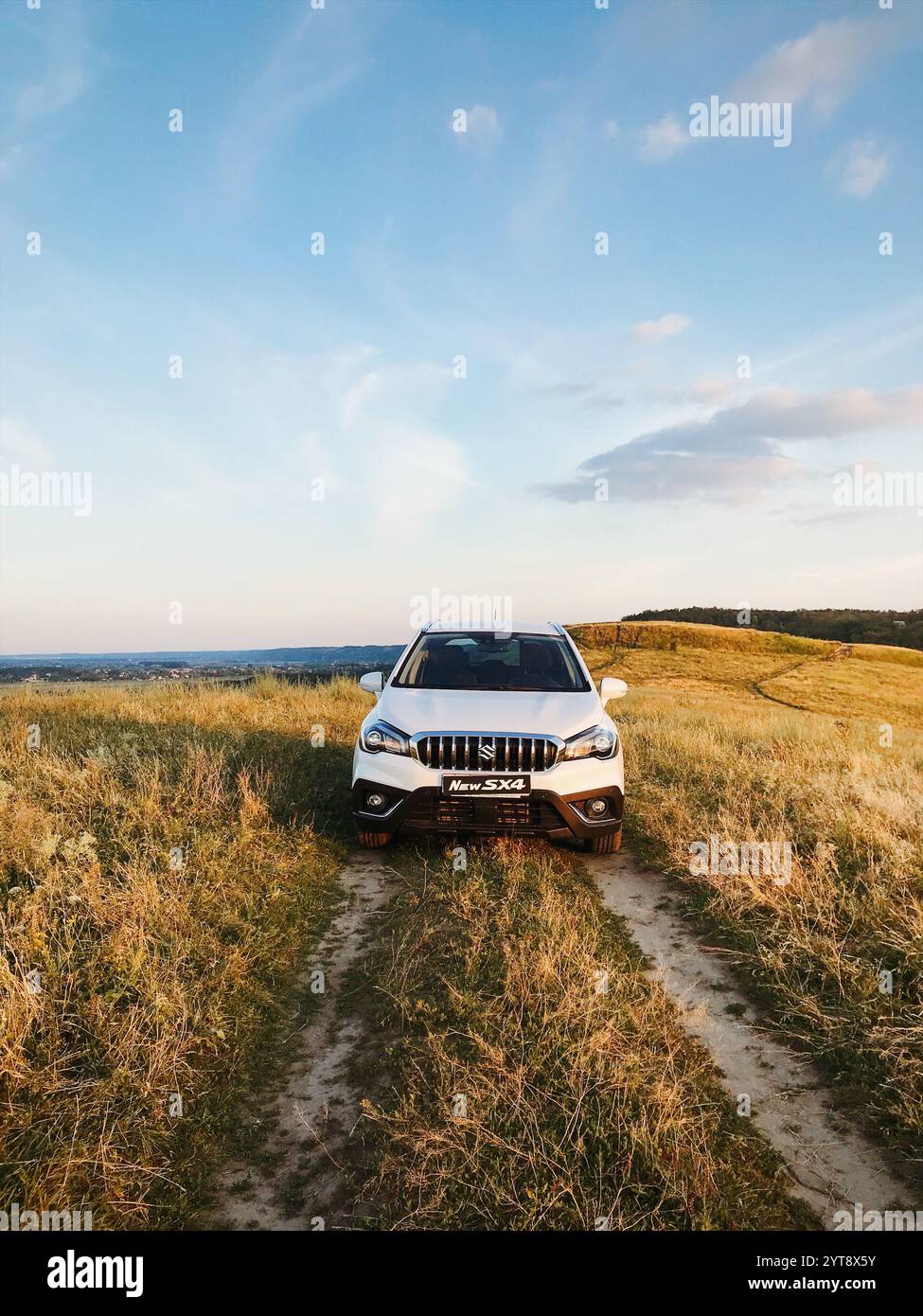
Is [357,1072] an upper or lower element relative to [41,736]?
lower

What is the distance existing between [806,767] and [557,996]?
662 centimetres

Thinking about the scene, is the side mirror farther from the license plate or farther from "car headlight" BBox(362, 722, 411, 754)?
"car headlight" BBox(362, 722, 411, 754)

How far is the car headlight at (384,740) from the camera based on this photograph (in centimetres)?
591

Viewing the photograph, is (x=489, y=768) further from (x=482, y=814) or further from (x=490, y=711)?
(x=490, y=711)

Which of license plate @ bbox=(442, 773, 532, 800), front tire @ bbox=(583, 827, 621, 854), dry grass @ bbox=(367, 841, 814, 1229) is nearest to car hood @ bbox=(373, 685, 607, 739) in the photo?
license plate @ bbox=(442, 773, 532, 800)

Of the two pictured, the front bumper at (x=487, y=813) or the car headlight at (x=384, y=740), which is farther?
the car headlight at (x=384, y=740)

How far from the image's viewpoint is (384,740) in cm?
600

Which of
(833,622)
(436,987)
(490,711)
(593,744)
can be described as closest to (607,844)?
(593,744)

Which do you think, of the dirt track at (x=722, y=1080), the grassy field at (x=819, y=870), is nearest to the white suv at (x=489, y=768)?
the grassy field at (x=819, y=870)

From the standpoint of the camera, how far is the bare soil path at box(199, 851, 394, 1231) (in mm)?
2527

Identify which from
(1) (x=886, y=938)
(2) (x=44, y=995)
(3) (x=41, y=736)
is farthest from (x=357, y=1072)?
(3) (x=41, y=736)

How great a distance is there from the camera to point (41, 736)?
8.62 m

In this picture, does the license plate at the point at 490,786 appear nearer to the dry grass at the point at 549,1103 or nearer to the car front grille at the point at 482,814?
the car front grille at the point at 482,814
